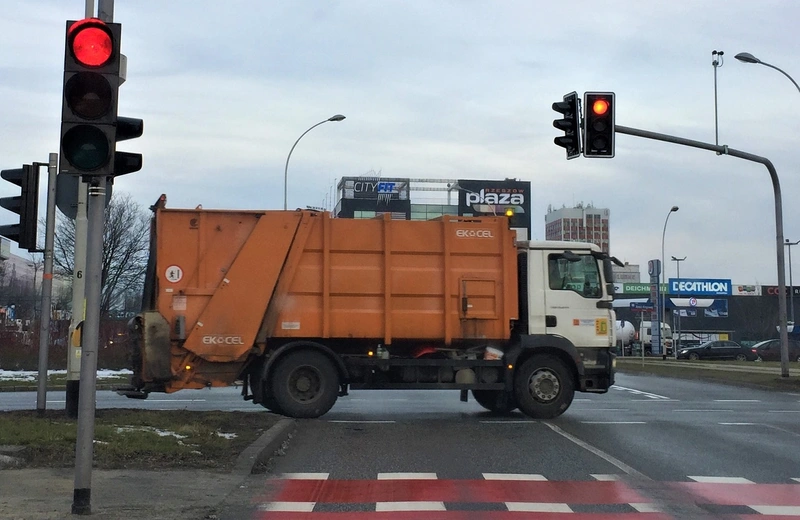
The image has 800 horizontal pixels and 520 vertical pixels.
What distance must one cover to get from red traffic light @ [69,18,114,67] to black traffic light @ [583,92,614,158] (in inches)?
492

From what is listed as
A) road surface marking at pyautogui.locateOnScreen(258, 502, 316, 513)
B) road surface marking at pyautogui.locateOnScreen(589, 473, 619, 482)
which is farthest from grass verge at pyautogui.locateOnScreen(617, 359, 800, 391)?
road surface marking at pyautogui.locateOnScreen(258, 502, 316, 513)

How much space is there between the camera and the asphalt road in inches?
315

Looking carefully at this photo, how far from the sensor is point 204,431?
1188 centimetres

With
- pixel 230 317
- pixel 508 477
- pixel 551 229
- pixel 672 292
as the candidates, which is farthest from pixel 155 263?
pixel 551 229

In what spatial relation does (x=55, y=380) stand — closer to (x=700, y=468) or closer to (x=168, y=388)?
(x=168, y=388)

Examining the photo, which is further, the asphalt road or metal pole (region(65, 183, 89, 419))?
metal pole (region(65, 183, 89, 419))

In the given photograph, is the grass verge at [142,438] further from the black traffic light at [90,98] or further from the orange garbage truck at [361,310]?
the black traffic light at [90,98]

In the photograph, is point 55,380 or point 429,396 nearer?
point 429,396

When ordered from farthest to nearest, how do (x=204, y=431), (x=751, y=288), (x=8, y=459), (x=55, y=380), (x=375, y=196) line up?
(x=751, y=288) < (x=375, y=196) < (x=55, y=380) < (x=204, y=431) < (x=8, y=459)

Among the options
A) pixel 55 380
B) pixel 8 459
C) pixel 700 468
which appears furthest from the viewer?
pixel 55 380

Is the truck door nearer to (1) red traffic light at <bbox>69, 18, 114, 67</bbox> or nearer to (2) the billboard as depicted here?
(1) red traffic light at <bbox>69, 18, 114, 67</bbox>

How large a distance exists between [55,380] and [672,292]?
85.0 metres

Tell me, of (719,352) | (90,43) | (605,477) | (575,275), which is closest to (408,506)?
(605,477)

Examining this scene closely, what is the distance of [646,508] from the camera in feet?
26.0
